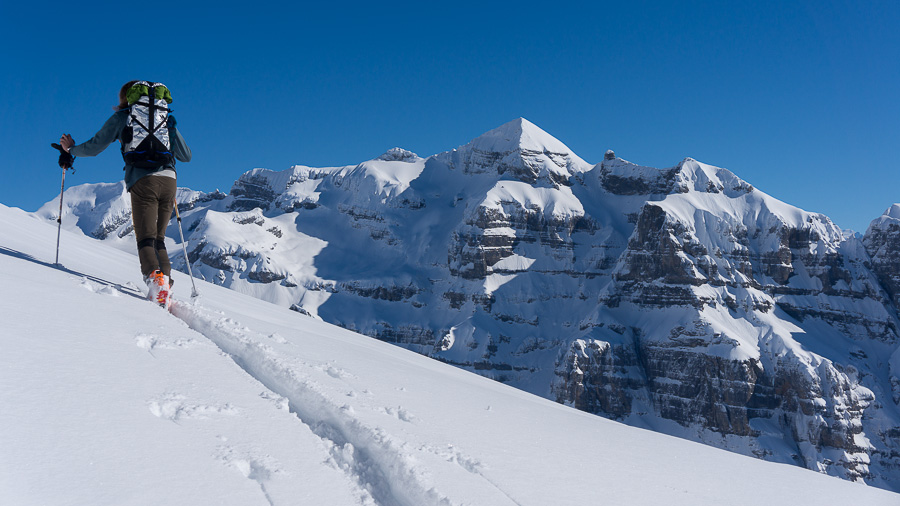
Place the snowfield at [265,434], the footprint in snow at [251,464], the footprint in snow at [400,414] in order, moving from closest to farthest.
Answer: the snowfield at [265,434]
the footprint in snow at [251,464]
the footprint in snow at [400,414]

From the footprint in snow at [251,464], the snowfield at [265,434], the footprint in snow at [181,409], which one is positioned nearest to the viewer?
the snowfield at [265,434]

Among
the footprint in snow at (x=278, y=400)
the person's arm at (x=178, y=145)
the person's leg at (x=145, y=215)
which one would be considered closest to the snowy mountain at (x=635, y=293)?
the person's arm at (x=178, y=145)

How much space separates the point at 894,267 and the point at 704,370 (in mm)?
74185

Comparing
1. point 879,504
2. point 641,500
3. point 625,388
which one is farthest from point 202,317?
point 625,388

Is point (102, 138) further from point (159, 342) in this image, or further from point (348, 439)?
point (348, 439)

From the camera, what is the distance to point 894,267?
518 ft

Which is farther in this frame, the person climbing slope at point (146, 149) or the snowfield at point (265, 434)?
the person climbing slope at point (146, 149)

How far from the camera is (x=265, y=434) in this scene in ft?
11.4

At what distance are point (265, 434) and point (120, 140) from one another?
600 cm

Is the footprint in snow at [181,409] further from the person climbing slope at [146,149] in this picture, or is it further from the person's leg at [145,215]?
the person's leg at [145,215]

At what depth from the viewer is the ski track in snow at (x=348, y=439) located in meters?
3.30

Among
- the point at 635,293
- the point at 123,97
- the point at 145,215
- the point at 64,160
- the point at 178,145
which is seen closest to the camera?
the point at 123,97

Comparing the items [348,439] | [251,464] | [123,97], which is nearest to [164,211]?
[123,97]

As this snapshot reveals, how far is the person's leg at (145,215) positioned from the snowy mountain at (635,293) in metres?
134
